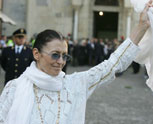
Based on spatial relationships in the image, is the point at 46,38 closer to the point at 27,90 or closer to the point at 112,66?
the point at 27,90

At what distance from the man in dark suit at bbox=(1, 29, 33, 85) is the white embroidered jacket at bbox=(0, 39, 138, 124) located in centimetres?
341

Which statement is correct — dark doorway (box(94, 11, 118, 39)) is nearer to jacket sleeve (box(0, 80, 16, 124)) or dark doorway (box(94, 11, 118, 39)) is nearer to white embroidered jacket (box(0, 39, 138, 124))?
white embroidered jacket (box(0, 39, 138, 124))

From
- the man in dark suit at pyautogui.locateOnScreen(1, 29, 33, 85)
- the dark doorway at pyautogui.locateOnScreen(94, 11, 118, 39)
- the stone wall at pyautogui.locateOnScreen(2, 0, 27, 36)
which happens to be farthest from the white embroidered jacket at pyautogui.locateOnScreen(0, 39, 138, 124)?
the dark doorway at pyautogui.locateOnScreen(94, 11, 118, 39)

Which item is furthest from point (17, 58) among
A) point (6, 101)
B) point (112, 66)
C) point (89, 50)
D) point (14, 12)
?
point (14, 12)

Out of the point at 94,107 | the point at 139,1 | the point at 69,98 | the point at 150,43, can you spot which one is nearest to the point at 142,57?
the point at 150,43

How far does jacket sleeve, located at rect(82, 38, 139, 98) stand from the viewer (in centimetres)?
220

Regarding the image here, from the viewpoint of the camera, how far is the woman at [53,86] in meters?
2.04

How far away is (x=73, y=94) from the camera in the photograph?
2.16m

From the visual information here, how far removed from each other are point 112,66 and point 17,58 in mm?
3675

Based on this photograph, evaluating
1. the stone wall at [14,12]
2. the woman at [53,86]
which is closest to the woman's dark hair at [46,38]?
the woman at [53,86]

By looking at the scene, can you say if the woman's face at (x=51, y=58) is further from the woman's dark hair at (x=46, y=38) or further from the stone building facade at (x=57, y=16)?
the stone building facade at (x=57, y=16)

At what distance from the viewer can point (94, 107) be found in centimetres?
745

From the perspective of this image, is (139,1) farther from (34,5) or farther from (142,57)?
(34,5)

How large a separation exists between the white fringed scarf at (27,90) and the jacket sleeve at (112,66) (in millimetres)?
233
